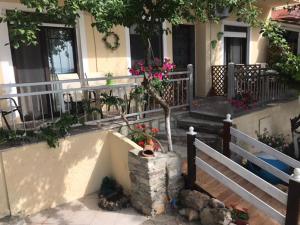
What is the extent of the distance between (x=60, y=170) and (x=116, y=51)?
10.5ft

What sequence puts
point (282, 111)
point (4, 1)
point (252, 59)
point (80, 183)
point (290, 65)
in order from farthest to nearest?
point (252, 59), point (282, 111), point (290, 65), point (4, 1), point (80, 183)

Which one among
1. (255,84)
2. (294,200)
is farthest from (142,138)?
(255,84)

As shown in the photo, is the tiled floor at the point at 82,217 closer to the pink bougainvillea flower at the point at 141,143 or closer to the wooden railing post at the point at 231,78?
the pink bougainvillea flower at the point at 141,143

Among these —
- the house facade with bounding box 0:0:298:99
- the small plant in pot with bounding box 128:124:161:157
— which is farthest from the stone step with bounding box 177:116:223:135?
the house facade with bounding box 0:0:298:99

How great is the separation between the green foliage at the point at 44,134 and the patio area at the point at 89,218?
38.1 inches

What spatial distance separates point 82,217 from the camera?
12.2 feet

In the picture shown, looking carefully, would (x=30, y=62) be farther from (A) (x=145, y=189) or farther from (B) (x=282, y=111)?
(B) (x=282, y=111)

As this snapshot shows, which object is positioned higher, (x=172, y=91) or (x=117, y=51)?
(x=117, y=51)

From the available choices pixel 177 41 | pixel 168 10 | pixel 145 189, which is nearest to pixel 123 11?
pixel 168 10

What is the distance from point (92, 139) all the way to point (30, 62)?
89.7 inches

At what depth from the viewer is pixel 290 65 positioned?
5.27 metres

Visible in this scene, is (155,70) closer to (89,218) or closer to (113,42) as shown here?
(113,42)

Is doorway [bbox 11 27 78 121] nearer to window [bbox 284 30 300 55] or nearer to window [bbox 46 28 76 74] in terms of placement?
window [bbox 46 28 76 74]

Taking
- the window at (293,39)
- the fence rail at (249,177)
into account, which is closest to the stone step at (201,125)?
the fence rail at (249,177)
